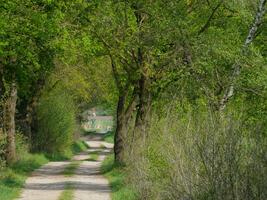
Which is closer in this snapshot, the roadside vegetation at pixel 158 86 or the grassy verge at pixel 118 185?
the roadside vegetation at pixel 158 86

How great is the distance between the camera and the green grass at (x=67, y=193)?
2018 centimetres

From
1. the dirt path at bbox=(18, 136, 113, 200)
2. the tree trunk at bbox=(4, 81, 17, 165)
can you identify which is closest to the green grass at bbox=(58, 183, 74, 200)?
the dirt path at bbox=(18, 136, 113, 200)

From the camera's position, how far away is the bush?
43375 mm

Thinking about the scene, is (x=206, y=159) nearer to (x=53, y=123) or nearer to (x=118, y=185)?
(x=118, y=185)

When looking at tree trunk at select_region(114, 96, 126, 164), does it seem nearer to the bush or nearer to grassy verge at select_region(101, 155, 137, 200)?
grassy verge at select_region(101, 155, 137, 200)

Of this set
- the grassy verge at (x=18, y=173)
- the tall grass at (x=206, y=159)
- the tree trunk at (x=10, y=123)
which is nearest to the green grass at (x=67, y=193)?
the grassy verge at (x=18, y=173)

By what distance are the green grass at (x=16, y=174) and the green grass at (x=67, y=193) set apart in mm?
1345

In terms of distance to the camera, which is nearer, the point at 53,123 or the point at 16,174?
the point at 16,174

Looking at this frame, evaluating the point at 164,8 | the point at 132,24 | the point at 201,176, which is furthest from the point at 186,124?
the point at 132,24

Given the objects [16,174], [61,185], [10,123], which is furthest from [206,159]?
[10,123]

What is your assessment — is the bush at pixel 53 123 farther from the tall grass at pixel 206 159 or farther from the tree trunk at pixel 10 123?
the tall grass at pixel 206 159

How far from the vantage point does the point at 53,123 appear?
4391cm

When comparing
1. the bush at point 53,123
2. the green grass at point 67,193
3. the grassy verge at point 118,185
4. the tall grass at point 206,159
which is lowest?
the green grass at point 67,193

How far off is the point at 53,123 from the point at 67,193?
74.7 ft
